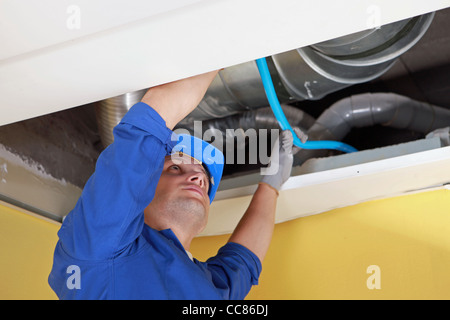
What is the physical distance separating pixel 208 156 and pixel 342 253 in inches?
19.7

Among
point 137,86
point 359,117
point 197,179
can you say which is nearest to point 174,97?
point 137,86

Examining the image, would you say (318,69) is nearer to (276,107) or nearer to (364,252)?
(276,107)

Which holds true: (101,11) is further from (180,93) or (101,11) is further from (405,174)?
(405,174)

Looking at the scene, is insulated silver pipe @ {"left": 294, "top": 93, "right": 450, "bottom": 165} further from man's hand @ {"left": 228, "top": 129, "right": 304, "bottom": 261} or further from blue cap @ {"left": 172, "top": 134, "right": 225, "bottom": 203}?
blue cap @ {"left": 172, "top": 134, "right": 225, "bottom": 203}

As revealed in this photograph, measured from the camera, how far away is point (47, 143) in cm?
148

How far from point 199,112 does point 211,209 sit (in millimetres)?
326

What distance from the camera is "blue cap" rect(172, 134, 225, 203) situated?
1239 mm

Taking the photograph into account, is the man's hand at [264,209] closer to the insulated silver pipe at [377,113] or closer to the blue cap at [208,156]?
the blue cap at [208,156]

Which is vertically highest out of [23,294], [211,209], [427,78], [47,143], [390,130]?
[427,78]

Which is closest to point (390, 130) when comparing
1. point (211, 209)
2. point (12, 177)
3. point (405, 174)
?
point (405, 174)

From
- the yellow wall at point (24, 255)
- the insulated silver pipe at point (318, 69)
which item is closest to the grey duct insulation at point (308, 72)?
the insulated silver pipe at point (318, 69)

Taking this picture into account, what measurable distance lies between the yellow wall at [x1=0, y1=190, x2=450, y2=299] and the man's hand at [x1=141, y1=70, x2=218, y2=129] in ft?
2.33

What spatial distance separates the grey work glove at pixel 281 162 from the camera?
137 centimetres

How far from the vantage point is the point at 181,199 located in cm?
116
